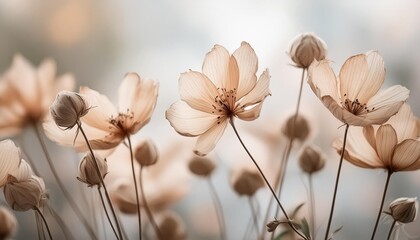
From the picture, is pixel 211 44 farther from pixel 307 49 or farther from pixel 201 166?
pixel 307 49

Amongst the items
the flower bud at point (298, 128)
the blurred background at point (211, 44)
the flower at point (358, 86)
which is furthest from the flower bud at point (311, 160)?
the blurred background at point (211, 44)

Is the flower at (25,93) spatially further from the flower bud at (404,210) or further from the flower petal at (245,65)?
the flower bud at (404,210)

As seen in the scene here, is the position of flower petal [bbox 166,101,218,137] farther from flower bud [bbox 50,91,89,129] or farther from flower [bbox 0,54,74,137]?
flower [bbox 0,54,74,137]

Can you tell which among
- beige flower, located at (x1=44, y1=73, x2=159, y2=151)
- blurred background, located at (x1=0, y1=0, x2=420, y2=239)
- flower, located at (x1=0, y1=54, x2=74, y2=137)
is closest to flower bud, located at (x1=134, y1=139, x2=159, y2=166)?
beige flower, located at (x1=44, y1=73, x2=159, y2=151)

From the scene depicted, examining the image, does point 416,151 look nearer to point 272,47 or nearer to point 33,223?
point 272,47

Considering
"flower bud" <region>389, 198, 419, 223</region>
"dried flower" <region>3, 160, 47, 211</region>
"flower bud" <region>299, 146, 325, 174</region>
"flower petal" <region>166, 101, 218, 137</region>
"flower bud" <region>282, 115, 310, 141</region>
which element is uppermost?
"flower bud" <region>282, 115, 310, 141</region>

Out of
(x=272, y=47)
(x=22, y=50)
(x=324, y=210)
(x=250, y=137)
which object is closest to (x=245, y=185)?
(x=250, y=137)

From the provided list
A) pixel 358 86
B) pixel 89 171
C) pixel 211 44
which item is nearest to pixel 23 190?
pixel 89 171
